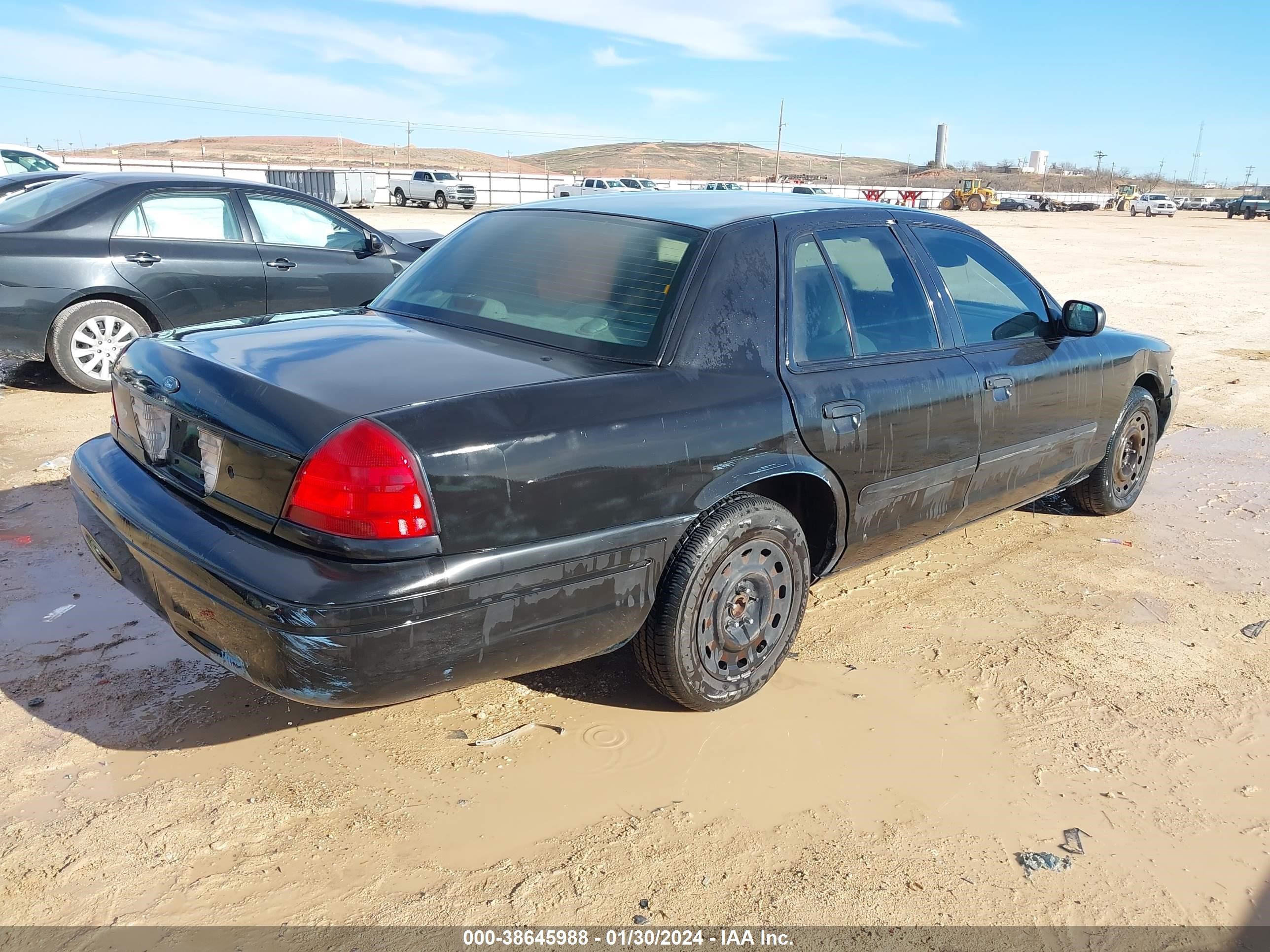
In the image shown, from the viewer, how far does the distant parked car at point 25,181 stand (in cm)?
795

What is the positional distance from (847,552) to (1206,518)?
9.91ft

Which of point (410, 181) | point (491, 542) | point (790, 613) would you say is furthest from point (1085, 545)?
point (410, 181)

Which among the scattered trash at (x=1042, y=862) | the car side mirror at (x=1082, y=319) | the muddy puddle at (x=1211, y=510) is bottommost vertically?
the scattered trash at (x=1042, y=862)

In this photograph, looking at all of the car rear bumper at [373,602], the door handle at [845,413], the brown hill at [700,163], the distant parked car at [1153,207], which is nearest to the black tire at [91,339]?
the car rear bumper at [373,602]

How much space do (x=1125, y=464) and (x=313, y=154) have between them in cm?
11855

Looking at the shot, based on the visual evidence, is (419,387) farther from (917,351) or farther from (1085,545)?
(1085,545)

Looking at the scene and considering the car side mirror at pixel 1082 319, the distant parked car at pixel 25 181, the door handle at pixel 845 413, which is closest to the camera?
the door handle at pixel 845 413

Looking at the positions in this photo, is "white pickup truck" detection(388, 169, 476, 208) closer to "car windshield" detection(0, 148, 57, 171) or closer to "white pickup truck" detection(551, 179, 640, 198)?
"white pickup truck" detection(551, 179, 640, 198)

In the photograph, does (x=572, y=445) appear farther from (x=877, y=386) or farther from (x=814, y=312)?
(x=877, y=386)

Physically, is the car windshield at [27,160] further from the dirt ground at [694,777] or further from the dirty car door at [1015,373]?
the dirty car door at [1015,373]

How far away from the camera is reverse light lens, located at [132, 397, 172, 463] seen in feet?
9.65

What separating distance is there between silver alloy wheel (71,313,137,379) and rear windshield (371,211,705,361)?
412cm

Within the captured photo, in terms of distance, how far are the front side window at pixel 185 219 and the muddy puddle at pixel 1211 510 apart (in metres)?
6.32

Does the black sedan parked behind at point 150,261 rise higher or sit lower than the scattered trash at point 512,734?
higher
